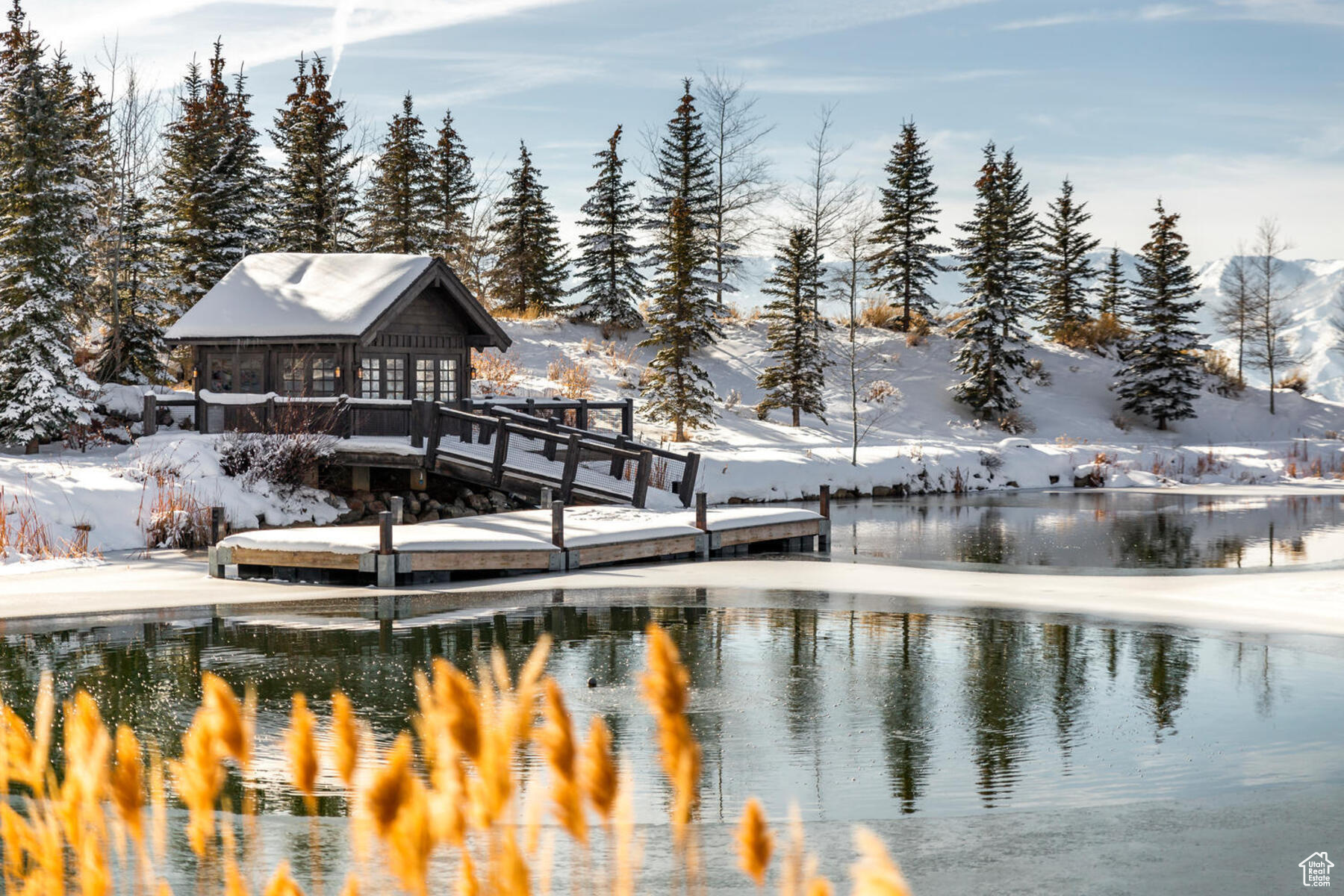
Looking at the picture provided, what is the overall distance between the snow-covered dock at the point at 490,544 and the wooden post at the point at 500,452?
2.01 meters

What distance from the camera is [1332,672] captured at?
1100 cm

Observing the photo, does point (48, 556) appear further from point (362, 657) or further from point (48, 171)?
point (48, 171)

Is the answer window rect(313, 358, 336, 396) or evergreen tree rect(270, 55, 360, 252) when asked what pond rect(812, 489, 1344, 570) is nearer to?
window rect(313, 358, 336, 396)

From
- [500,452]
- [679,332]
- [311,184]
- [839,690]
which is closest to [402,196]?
[311,184]

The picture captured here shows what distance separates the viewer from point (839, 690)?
10.4 meters

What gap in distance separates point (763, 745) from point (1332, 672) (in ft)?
18.7

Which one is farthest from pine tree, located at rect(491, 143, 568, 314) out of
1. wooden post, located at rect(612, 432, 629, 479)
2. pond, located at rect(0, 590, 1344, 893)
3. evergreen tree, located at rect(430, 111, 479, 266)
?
pond, located at rect(0, 590, 1344, 893)

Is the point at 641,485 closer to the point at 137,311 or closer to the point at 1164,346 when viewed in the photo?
the point at 137,311

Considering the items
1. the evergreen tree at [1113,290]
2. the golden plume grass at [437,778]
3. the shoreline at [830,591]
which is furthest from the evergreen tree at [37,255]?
the evergreen tree at [1113,290]

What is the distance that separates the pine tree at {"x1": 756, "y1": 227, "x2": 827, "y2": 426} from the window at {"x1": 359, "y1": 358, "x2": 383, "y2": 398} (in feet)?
Answer: 51.2

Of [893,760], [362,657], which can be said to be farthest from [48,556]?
[893,760]

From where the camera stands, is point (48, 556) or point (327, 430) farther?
point (327, 430)

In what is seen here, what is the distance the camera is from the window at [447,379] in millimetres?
30453

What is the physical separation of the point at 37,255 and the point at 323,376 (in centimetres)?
681
